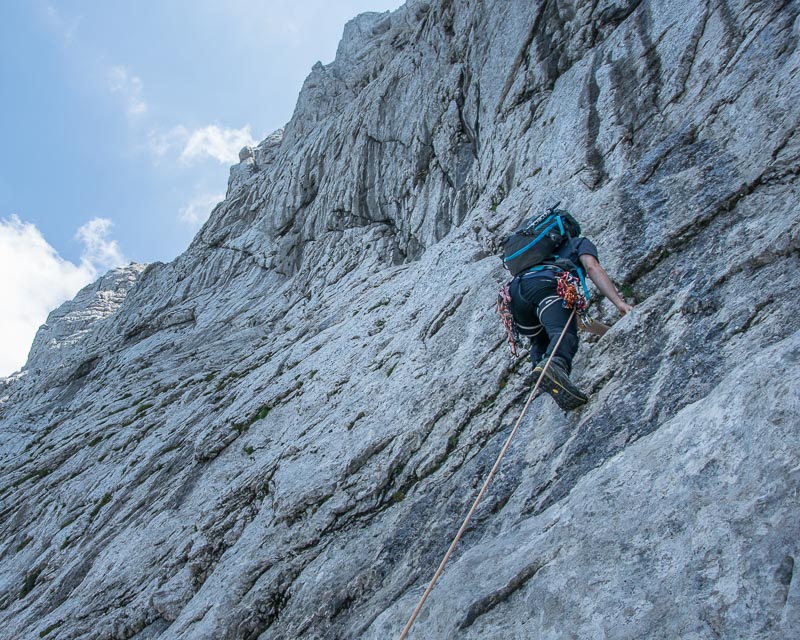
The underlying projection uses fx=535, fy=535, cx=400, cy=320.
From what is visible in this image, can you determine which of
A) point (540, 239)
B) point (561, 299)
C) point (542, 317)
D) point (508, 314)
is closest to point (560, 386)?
point (542, 317)

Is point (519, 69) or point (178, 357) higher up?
point (178, 357)

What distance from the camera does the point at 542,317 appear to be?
302 inches

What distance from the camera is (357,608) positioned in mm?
7543

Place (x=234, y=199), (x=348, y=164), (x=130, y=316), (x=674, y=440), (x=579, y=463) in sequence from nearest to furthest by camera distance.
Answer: (x=674, y=440), (x=579, y=463), (x=348, y=164), (x=130, y=316), (x=234, y=199)

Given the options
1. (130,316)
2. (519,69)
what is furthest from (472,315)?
(130,316)

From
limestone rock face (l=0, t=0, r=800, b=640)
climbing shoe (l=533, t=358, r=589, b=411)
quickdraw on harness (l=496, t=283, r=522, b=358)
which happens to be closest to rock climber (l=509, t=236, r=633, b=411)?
climbing shoe (l=533, t=358, r=589, b=411)

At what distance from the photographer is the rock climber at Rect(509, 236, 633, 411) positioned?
6910 mm

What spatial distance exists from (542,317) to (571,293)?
1.71ft

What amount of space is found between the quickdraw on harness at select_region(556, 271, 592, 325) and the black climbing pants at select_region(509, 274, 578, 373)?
0.25 feet

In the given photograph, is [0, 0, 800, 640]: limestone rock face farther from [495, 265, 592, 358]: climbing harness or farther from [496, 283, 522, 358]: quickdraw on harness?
[496, 283, 522, 358]: quickdraw on harness

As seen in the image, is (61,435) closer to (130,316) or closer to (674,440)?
(130,316)

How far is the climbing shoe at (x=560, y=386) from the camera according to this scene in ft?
22.2

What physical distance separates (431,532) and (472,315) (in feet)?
17.6

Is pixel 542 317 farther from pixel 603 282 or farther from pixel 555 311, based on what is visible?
pixel 603 282
